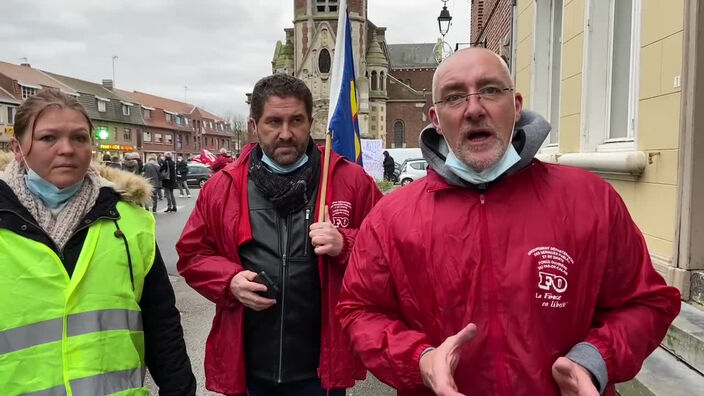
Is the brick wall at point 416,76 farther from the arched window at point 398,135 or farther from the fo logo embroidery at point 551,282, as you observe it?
the fo logo embroidery at point 551,282

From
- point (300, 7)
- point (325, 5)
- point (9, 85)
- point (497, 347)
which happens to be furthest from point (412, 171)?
point (9, 85)

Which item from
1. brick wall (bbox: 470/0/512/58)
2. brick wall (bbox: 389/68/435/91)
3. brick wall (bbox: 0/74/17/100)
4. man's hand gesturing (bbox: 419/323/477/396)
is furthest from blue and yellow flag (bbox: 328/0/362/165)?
brick wall (bbox: 389/68/435/91)

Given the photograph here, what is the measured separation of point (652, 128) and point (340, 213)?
10.2 ft

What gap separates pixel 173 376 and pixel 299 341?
0.55m

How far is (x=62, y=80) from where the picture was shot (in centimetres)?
5928

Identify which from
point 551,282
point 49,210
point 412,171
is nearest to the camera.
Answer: point 551,282

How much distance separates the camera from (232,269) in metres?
2.28

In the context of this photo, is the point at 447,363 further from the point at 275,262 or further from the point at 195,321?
the point at 195,321

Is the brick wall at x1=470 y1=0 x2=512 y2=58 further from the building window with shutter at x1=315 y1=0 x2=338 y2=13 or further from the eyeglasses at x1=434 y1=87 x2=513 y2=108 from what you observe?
the building window with shutter at x1=315 y1=0 x2=338 y2=13

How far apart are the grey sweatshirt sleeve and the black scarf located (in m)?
1.33

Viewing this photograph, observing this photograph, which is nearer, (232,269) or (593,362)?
(593,362)

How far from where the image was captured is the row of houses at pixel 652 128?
136 inches

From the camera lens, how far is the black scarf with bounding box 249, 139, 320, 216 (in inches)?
93.1

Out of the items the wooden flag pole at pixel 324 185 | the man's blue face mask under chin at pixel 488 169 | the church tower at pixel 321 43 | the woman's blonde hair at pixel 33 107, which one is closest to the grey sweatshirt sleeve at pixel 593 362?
the man's blue face mask under chin at pixel 488 169
